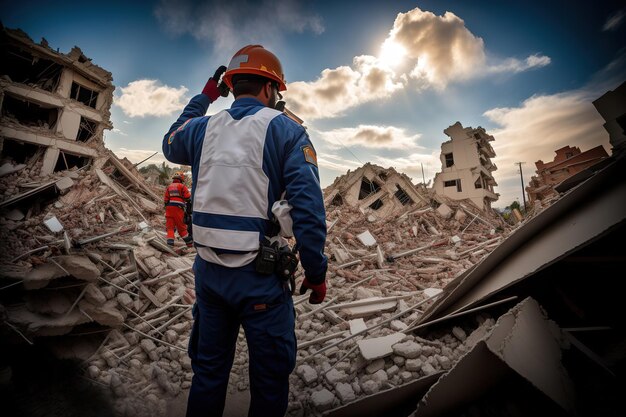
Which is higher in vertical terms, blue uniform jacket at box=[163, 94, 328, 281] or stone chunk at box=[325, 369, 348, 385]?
blue uniform jacket at box=[163, 94, 328, 281]

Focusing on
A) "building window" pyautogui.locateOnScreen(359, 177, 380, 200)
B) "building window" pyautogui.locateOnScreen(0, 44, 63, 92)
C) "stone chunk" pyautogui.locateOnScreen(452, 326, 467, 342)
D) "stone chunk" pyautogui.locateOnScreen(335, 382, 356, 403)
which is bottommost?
"stone chunk" pyautogui.locateOnScreen(335, 382, 356, 403)

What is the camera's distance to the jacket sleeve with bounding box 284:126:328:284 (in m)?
1.75

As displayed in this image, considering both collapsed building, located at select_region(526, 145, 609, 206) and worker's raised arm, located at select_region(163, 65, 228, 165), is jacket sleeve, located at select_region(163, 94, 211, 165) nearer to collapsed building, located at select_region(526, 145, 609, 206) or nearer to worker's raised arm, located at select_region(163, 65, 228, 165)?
worker's raised arm, located at select_region(163, 65, 228, 165)

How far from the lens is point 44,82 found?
1802cm

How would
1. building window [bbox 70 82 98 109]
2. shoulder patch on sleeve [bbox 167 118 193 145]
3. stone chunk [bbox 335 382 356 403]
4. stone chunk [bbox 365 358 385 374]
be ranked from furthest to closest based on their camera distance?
building window [bbox 70 82 98 109]
stone chunk [bbox 365 358 385 374]
stone chunk [bbox 335 382 356 403]
shoulder patch on sleeve [bbox 167 118 193 145]

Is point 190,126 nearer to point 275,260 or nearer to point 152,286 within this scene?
point 275,260

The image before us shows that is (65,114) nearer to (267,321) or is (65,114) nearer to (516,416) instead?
(267,321)

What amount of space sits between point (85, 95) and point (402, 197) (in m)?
26.3

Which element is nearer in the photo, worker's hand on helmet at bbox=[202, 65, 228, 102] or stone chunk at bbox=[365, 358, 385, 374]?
worker's hand on helmet at bbox=[202, 65, 228, 102]

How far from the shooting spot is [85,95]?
68.0 ft

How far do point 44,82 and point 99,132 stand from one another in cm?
Answer: 413

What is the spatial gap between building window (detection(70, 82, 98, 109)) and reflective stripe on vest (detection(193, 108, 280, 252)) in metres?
26.0

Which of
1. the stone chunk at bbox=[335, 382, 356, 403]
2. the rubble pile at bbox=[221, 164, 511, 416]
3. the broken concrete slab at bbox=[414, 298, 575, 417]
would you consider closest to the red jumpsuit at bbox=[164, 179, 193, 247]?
the rubble pile at bbox=[221, 164, 511, 416]

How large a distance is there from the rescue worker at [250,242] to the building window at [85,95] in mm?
26090
